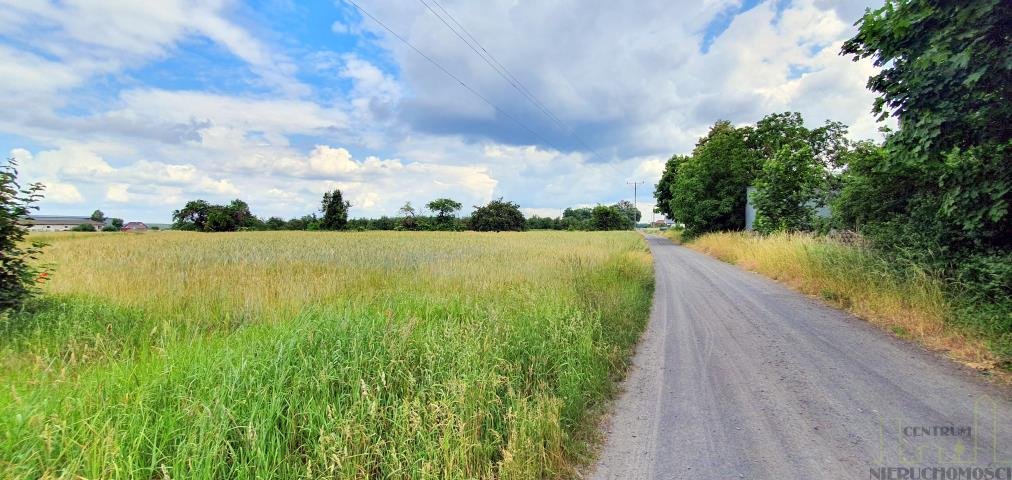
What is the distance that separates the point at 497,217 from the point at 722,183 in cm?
4842

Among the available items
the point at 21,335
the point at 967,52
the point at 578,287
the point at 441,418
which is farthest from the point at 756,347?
the point at 21,335

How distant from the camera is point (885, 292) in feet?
23.9

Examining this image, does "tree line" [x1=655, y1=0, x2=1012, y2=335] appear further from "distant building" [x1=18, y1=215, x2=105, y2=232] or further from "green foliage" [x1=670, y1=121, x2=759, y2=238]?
"distant building" [x1=18, y1=215, x2=105, y2=232]

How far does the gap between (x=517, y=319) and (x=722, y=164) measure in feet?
118

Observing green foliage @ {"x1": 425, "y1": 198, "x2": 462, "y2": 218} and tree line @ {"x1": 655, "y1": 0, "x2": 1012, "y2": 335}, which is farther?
green foliage @ {"x1": 425, "y1": 198, "x2": 462, "y2": 218}

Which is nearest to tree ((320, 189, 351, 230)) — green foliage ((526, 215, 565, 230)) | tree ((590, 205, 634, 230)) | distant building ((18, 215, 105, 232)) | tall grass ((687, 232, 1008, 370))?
distant building ((18, 215, 105, 232))

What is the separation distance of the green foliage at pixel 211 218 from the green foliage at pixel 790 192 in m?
75.1

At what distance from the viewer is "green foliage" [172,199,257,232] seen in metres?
64.9

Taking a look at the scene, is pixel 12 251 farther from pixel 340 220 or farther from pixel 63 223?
pixel 63 223

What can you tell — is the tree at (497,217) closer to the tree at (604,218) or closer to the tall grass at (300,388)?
the tree at (604,218)

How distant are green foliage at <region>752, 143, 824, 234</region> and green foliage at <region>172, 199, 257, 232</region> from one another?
7507 centimetres

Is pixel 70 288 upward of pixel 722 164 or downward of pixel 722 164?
downward

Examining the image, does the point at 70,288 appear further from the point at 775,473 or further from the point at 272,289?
the point at 775,473

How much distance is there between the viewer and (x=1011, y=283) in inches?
216
